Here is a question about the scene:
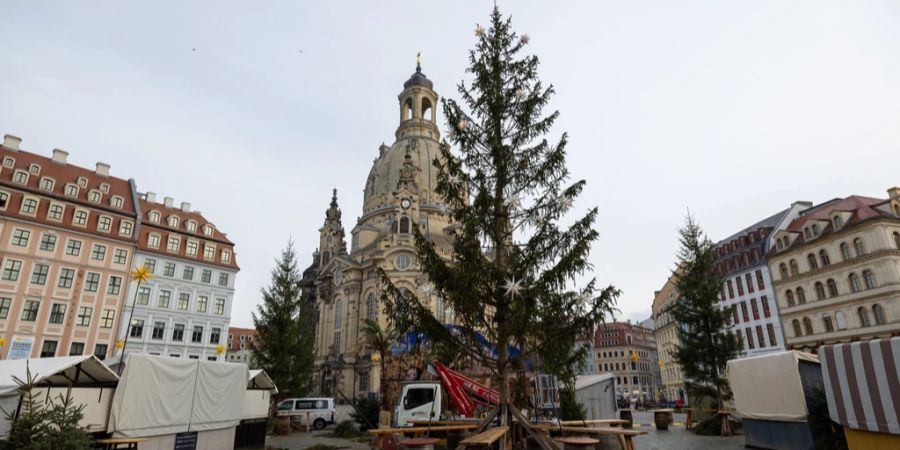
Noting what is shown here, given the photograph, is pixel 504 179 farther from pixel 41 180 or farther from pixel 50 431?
pixel 41 180

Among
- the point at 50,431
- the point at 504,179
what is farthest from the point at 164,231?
the point at 504,179

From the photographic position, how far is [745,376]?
54.1ft

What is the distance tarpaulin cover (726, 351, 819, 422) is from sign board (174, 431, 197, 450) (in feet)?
59.2

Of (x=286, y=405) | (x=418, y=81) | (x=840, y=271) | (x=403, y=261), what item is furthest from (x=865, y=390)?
(x=418, y=81)

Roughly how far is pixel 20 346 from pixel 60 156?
16662 millimetres

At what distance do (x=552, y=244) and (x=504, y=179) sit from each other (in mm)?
2239

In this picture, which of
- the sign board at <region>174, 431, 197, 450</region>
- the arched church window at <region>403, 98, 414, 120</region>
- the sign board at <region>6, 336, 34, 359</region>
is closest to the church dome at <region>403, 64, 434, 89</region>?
the arched church window at <region>403, 98, 414, 120</region>

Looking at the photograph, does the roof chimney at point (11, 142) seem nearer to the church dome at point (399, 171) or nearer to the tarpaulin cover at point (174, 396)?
the tarpaulin cover at point (174, 396)

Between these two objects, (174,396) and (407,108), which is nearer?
(174,396)

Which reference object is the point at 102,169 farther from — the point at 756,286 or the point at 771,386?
the point at 756,286

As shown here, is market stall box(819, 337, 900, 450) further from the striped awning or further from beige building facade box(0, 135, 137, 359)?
beige building facade box(0, 135, 137, 359)

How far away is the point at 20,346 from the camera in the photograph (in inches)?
1329

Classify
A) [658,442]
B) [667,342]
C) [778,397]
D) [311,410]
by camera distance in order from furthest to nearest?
1. [667,342]
2. [311,410]
3. [658,442]
4. [778,397]

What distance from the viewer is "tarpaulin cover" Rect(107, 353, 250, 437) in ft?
39.3
